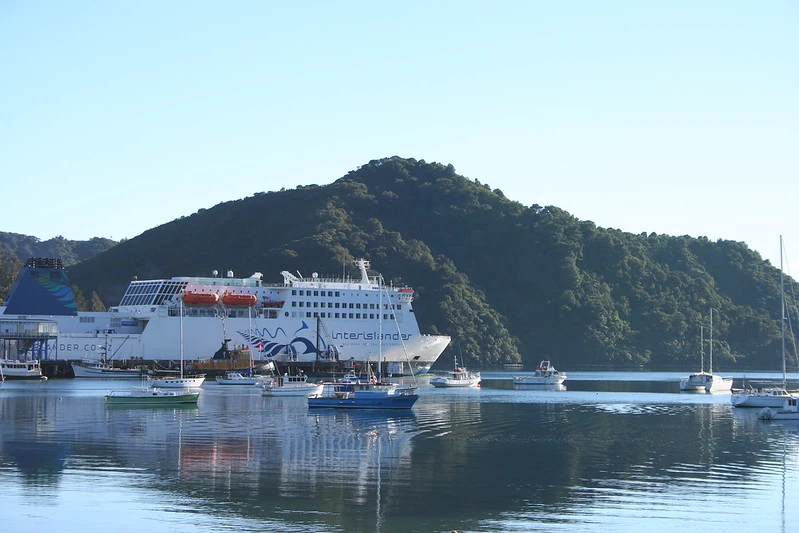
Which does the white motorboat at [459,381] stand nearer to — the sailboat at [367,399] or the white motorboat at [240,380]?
the white motorboat at [240,380]

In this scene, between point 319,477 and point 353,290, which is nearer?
point 319,477

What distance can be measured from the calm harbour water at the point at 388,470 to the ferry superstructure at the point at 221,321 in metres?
33.6

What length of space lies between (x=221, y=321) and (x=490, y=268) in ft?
209

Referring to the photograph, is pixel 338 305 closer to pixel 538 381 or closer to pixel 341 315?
pixel 341 315

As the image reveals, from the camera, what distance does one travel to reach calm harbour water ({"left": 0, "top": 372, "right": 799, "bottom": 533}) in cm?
2502

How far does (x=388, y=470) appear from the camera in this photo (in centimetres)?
3212

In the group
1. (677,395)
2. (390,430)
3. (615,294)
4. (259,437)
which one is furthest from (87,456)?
(615,294)

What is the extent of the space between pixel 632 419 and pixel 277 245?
96944mm

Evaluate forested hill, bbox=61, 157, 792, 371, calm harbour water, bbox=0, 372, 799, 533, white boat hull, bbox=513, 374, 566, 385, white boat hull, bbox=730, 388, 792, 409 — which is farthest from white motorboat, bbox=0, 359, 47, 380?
forested hill, bbox=61, 157, 792, 371

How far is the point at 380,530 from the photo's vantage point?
23.8 metres

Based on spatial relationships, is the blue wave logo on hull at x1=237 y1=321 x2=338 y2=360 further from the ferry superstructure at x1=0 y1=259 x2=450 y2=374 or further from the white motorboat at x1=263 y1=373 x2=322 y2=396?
the white motorboat at x1=263 y1=373 x2=322 y2=396

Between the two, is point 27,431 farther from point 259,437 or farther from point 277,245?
point 277,245

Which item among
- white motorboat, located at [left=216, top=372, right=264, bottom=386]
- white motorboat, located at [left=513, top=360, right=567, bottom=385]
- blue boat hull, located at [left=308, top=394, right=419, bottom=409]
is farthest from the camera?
white motorboat, located at [left=513, top=360, right=567, bottom=385]

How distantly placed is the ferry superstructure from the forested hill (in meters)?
30.5
